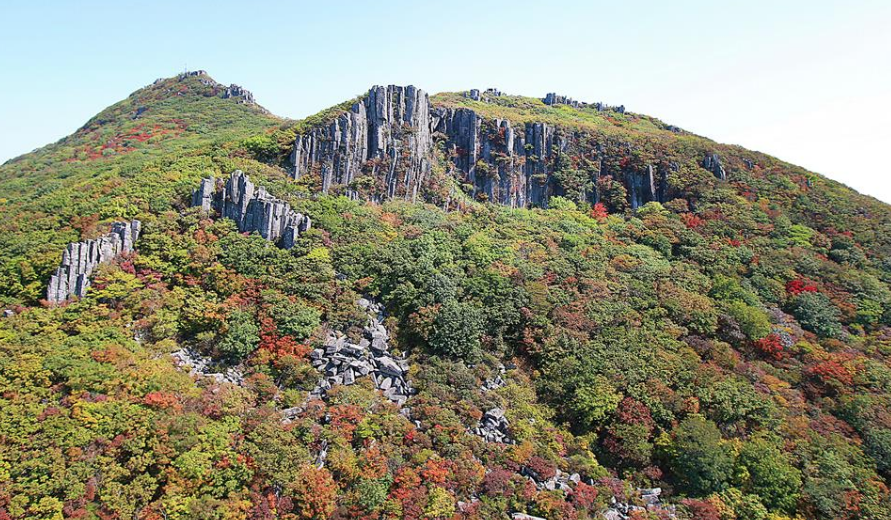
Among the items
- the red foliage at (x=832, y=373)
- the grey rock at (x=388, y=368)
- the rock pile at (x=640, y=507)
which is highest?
the red foliage at (x=832, y=373)

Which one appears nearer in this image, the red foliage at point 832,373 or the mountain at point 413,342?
the mountain at point 413,342

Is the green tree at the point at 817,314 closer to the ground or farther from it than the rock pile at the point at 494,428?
farther from it

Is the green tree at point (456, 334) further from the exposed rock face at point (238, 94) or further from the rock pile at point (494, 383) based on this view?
the exposed rock face at point (238, 94)

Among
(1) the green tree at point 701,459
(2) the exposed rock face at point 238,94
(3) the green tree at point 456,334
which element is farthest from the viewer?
(2) the exposed rock face at point 238,94

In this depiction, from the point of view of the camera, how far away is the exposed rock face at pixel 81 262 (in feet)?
102

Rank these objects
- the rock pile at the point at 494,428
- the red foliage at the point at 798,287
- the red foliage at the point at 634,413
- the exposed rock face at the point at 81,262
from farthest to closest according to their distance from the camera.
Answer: the red foliage at the point at 798,287 < the exposed rock face at the point at 81,262 < the red foliage at the point at 634,413 < the rock pile at the point at 494,428

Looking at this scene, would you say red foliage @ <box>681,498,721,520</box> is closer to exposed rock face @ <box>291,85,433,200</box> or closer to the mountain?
the mountain

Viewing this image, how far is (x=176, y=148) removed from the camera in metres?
56.0

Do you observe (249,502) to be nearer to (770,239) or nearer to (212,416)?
(212,416)

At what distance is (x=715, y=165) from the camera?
55.6 meters

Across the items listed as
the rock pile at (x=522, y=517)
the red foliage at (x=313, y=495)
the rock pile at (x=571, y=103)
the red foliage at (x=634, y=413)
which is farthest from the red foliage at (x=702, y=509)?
the rock pile at (x=571, y=103)

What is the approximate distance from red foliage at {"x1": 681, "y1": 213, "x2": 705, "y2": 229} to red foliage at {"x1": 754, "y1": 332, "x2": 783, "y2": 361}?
1559 centimetres

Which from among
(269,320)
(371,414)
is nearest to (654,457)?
(371,414)

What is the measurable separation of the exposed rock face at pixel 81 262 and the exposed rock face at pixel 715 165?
182 feet
